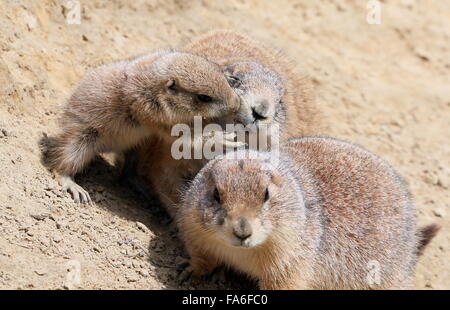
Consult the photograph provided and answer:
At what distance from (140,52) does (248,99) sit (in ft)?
7.75

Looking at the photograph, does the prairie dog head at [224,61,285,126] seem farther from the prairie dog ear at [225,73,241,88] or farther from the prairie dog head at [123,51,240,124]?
the prairie dog head at [123,51,240,124]

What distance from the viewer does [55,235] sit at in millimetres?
5828

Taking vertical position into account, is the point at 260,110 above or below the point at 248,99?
below

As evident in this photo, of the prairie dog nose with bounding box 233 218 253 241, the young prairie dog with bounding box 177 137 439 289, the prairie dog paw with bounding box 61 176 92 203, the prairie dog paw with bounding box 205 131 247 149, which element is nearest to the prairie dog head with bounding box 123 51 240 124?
the prairie dog paw with bounding box 205 131 247 149

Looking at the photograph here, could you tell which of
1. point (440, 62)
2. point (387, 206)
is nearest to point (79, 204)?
point (387, 206)

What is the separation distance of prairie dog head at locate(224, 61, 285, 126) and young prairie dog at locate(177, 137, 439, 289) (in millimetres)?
468

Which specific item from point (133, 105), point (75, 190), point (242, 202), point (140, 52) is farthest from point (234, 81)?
point (242, 202)

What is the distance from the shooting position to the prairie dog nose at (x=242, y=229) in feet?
16.8

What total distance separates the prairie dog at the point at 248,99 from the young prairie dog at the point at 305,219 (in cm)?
56

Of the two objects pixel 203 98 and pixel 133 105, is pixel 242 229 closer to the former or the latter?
pixel 203 98

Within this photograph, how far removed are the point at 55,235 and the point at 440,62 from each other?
23.5ft

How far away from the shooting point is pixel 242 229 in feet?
16.8

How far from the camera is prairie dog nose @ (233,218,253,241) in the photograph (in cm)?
511
